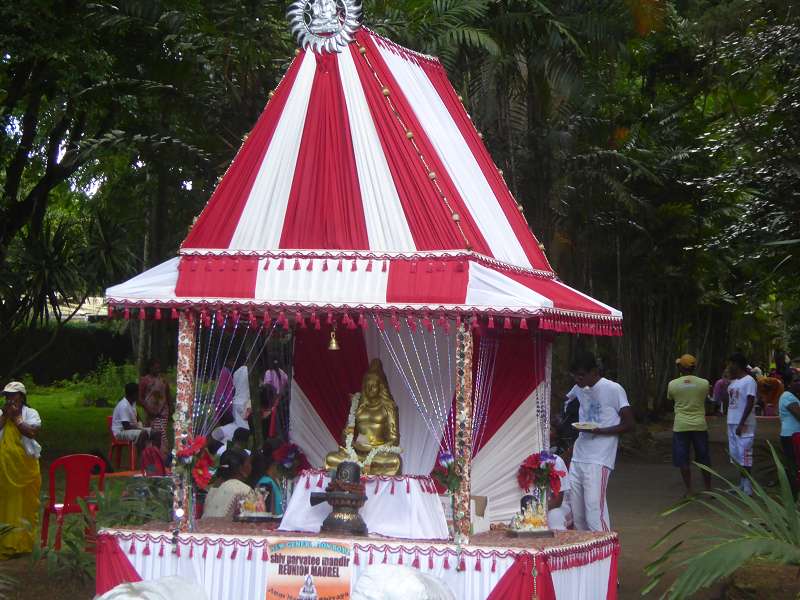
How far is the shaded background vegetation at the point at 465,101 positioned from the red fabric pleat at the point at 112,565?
9.16 metres

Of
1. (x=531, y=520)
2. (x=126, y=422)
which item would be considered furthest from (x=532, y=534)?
(x=126, y=422)

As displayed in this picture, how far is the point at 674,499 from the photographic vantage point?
16.2m

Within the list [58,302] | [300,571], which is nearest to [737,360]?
[300,571]

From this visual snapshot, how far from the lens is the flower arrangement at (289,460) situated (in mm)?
10672

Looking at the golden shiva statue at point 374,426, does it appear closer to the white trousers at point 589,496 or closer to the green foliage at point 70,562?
the white trousers at point 589,496

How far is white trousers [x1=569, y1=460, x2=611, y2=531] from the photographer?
405 inches

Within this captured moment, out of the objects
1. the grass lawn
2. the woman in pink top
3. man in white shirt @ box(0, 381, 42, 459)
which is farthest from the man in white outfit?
the grass lawn

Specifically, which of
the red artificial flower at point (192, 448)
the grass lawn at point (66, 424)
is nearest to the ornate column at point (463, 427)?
the red artificial flower at point (192, 448)

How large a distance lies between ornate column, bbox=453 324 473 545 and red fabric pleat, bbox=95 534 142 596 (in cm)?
261

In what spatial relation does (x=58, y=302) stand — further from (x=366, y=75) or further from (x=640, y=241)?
(x=640, y=241)

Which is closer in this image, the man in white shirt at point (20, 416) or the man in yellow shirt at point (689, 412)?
the man in white shirt at point (20, 416)

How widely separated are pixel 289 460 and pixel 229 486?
2.28 feet

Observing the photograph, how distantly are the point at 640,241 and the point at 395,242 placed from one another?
20.2 metres

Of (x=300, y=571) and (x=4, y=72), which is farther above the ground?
(x=4, y=72)
